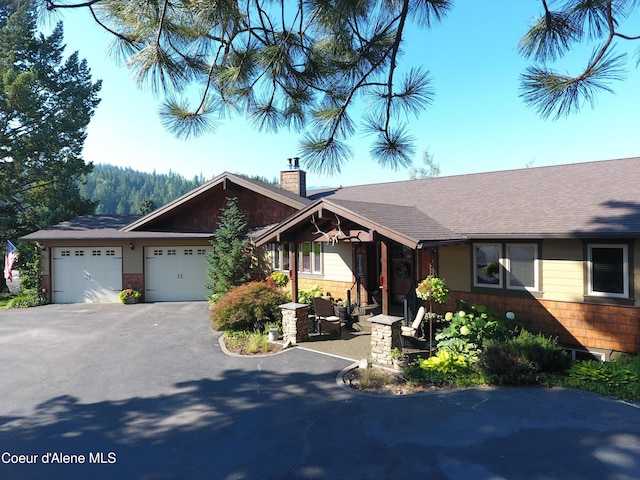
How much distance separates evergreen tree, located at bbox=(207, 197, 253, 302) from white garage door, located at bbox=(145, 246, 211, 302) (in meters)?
2.06

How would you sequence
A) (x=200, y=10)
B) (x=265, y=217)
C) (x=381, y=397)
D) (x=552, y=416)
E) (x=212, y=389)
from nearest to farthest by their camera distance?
(x=200, y=10)
(x=552, y=416)
(x=381, y=397)
(x=212, y=389)
(x=265, y=217)

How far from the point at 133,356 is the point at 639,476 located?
10.1m

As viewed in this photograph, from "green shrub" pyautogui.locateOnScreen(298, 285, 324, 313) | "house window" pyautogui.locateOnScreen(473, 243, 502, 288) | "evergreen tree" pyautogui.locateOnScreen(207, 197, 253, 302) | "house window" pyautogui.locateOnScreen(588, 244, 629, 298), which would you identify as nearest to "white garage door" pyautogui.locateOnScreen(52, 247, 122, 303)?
"evergreen tree" pyautogui.locateOnScreen(207, 197, 253, 302)

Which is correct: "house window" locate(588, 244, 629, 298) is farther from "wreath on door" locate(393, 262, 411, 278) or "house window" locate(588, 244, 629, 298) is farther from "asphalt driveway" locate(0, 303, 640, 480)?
"wreath on door" locate(393, 262, 411, 278)

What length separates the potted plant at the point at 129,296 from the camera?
16.5m

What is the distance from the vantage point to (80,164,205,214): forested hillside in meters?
105

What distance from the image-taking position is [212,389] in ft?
23.6

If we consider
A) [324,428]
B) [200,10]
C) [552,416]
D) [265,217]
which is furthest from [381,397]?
[265,217]

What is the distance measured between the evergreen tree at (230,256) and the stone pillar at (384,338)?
814 cm

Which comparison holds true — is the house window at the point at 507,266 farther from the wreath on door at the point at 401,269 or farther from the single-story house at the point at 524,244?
the wreath on door at the point at 401,269

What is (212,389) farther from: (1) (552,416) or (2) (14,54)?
(2) (14,54)

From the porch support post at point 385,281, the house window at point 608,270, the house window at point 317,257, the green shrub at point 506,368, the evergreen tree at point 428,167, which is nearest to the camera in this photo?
the green shrub at point 506,368

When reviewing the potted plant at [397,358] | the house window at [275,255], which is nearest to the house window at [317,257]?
the house window at [275,255]

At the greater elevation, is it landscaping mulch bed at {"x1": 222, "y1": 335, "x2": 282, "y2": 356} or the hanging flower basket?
the hanging flower basket
